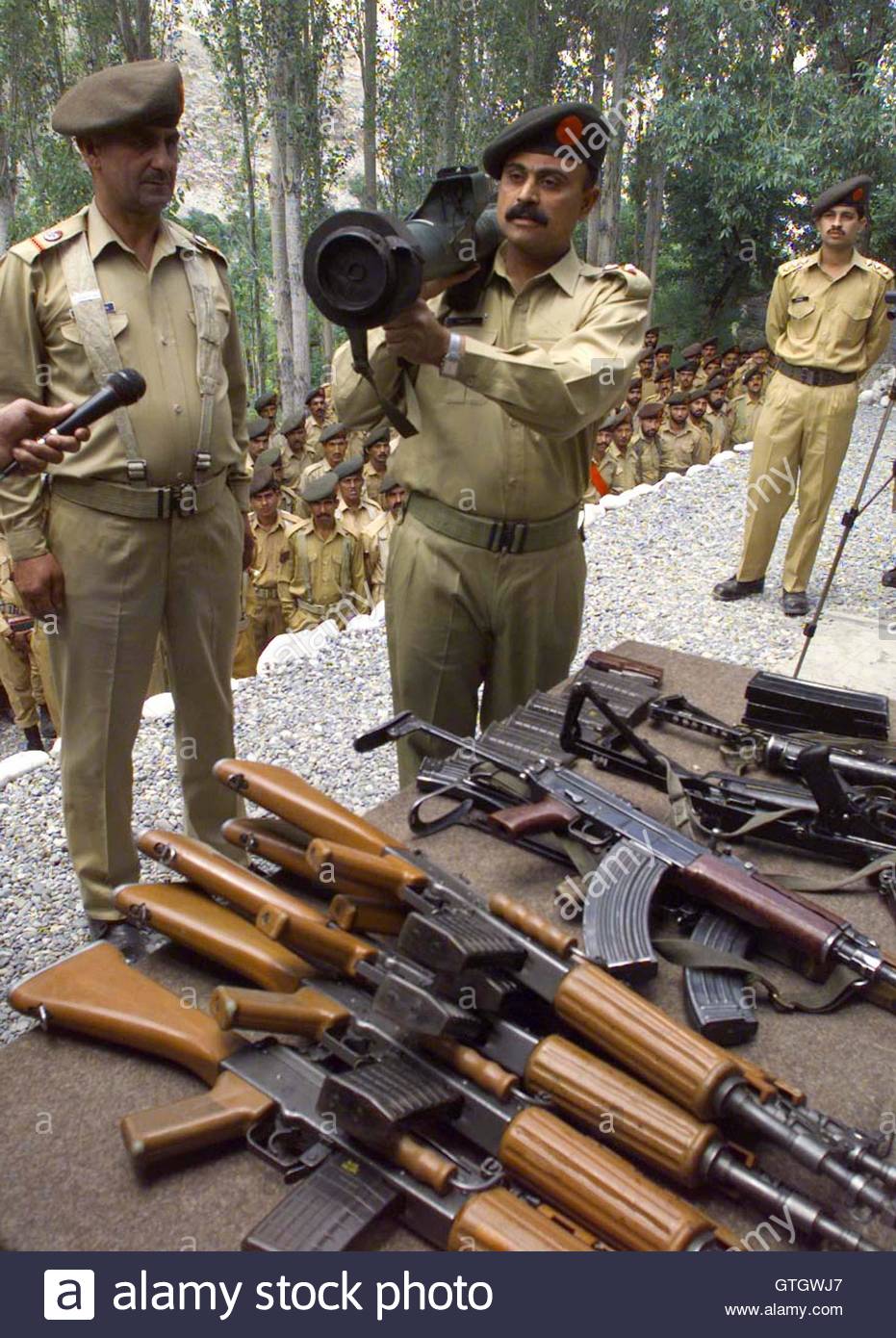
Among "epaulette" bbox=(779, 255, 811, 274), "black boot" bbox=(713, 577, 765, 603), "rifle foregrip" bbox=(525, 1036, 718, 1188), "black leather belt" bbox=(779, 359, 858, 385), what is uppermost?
"epaulette" bbox=(779, 255, 811, 274)

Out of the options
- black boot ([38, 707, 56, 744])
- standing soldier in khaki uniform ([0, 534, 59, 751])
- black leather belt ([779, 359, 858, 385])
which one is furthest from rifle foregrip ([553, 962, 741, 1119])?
black boot ([38, 707, 56, 744])

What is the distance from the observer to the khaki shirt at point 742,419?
14219mm

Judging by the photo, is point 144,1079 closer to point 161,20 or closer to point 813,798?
point 813,798

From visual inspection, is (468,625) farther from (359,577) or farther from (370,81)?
(370,81)

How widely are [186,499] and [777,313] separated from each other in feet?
14.3

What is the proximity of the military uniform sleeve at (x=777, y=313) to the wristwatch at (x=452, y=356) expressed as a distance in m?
4.15

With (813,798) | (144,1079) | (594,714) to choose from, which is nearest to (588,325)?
(594,714)

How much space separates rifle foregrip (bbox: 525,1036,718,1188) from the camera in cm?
146

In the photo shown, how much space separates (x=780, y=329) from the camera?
6062mm

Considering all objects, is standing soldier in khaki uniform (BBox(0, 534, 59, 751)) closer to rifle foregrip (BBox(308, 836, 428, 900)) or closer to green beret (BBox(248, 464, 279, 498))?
green beret (BBox(248, 464, 279, 498))

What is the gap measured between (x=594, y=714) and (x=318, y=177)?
16242mm

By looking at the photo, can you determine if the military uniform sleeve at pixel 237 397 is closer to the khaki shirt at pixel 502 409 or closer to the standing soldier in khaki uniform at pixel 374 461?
the khaki shirt at pixel 502 409

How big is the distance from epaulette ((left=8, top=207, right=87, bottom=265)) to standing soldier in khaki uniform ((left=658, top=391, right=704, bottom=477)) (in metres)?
10.5

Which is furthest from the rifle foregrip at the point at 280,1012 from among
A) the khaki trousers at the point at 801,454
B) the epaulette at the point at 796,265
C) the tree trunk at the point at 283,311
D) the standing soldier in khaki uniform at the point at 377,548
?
the tree trunk at the point at 283,311
